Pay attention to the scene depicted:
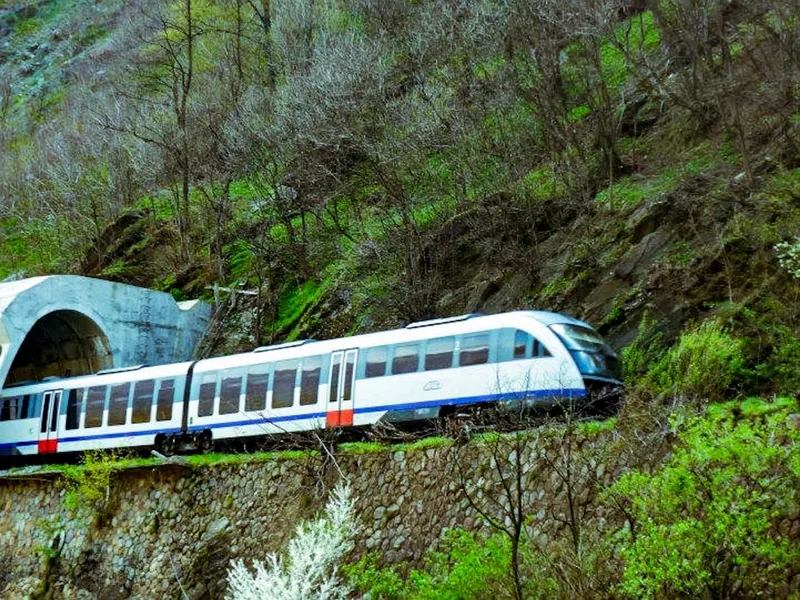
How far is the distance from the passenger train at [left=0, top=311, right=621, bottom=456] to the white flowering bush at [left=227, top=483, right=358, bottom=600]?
3262 mm

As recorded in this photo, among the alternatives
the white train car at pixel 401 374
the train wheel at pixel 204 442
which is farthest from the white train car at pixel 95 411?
the white train car at pixel 401 374

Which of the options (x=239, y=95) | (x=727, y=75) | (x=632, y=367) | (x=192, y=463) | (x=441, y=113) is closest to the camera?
(x=632, y=367)

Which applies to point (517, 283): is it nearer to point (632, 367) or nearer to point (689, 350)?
point (632, 367)

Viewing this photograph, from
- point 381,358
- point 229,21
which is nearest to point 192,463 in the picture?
point 381,358

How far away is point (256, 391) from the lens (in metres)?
18.5

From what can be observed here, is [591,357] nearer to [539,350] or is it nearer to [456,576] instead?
[539,350]

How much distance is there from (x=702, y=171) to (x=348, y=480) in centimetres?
1082

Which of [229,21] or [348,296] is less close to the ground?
[229,21]

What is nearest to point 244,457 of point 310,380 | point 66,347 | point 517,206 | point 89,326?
point 310,380

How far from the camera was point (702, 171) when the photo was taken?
20047mm

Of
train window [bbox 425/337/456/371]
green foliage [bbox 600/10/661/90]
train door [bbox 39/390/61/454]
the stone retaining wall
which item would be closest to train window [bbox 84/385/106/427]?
train door [bbox 39/390/61/454]

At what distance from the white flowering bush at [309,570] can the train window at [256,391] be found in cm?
543

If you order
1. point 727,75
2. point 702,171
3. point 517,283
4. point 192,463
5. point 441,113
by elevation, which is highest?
point 441,113

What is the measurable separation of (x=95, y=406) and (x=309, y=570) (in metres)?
12.0
